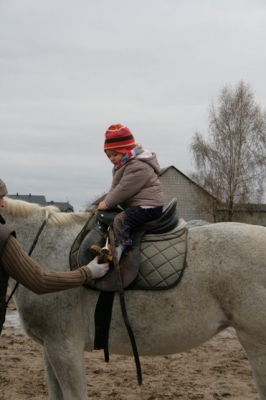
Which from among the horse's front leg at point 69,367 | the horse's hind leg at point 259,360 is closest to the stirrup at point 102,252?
the horse's front leg at point 69,367

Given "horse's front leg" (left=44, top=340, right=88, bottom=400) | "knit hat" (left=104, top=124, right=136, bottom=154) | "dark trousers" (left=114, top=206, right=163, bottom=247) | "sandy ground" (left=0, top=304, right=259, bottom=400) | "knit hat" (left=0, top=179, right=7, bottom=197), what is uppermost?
"knit hat" (left=104, top=124, right=136, bottom=154)

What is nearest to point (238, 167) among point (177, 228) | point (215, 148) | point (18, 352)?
point (215, 148)

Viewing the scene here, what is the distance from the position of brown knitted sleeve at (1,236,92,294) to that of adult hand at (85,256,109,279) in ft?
0.49

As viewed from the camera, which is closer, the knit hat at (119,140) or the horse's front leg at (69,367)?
the horse's front leg at (69,367)

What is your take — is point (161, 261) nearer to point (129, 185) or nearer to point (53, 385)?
point (129, 185)

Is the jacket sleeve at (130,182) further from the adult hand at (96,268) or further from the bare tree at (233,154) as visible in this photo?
the bare tree at (233,154)

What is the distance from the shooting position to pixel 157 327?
3.75 m

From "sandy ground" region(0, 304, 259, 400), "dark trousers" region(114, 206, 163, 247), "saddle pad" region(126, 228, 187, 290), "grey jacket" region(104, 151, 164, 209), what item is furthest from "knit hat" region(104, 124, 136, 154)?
"sandy ground" region(0, 304, 259, 400)

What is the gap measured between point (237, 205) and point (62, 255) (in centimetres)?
3187

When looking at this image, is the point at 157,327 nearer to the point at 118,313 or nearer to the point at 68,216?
the point at 118,313

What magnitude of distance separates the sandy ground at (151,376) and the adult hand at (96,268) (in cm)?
228

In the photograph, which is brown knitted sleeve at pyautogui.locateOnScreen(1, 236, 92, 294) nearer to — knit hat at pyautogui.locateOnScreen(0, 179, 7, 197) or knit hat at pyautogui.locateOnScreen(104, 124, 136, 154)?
knit hat at pyautogui.locateOnScreen(0, 179, 7, 197)

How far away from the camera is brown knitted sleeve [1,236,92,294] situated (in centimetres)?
334

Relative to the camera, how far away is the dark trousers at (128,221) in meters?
3.86
